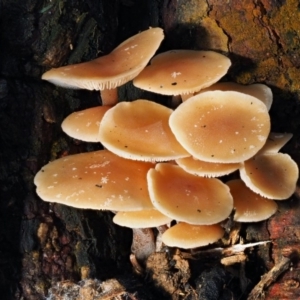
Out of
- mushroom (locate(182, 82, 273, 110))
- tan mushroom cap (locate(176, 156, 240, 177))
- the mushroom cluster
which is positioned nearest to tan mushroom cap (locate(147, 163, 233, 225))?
the mushroom cluster

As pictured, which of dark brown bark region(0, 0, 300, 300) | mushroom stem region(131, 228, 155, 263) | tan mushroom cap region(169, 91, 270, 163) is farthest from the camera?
mushroom stem region(131, 228, 155, 263)

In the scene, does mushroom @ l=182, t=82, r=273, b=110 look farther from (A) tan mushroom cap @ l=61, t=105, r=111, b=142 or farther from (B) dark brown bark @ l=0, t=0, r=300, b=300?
(A) tan mushroom cap @ l=61, t=105, r=111, b=142

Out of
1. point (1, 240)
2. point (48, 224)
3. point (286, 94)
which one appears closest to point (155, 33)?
point (286, 94)

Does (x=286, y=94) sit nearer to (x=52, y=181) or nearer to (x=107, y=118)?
(x=107, y=118)

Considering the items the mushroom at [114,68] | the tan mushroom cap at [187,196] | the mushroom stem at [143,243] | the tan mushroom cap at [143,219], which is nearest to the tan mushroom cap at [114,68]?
the mushroom at [114,68]

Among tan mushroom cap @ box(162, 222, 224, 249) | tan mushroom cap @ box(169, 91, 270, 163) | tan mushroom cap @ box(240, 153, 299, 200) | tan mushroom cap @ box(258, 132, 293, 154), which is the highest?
tan mushroom cap @ box(169, 91, 270, 163)
